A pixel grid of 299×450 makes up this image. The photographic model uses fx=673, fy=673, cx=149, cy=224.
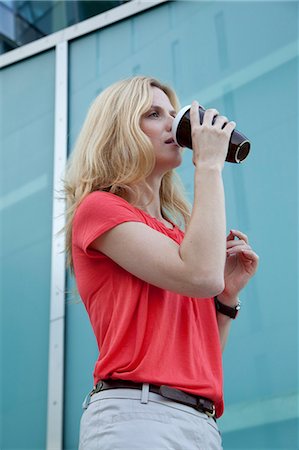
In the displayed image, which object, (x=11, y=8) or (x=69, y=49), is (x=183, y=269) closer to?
(x=69, y=49)

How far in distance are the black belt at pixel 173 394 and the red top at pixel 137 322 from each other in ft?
0.03

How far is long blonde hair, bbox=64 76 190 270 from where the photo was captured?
1277 millimetres

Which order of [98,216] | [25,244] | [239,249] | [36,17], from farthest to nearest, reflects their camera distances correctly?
[36,17] → [25,244] → [239,249] → [98,216]

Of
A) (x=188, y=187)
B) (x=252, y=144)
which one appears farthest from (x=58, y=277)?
(x=252, y=144)

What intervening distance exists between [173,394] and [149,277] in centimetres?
19

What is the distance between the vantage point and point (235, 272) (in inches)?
52.5

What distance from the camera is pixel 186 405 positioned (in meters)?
1.09

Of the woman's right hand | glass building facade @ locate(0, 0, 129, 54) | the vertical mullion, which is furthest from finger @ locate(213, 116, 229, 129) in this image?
glass building facade @ locate(0, 0, 129, 54)

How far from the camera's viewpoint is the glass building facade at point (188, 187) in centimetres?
189

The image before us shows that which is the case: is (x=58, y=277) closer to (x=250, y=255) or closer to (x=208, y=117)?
(x=250, y=255)

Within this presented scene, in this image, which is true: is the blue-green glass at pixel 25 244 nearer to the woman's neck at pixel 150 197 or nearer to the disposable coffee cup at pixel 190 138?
the woman's neck at pixel 150 197

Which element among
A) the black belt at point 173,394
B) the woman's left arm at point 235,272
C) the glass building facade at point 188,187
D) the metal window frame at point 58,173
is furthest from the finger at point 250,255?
the metal window frame at point 58,173

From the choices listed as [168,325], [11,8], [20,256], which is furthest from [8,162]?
[168,325]

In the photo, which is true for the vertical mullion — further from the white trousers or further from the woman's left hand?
the white trousers
